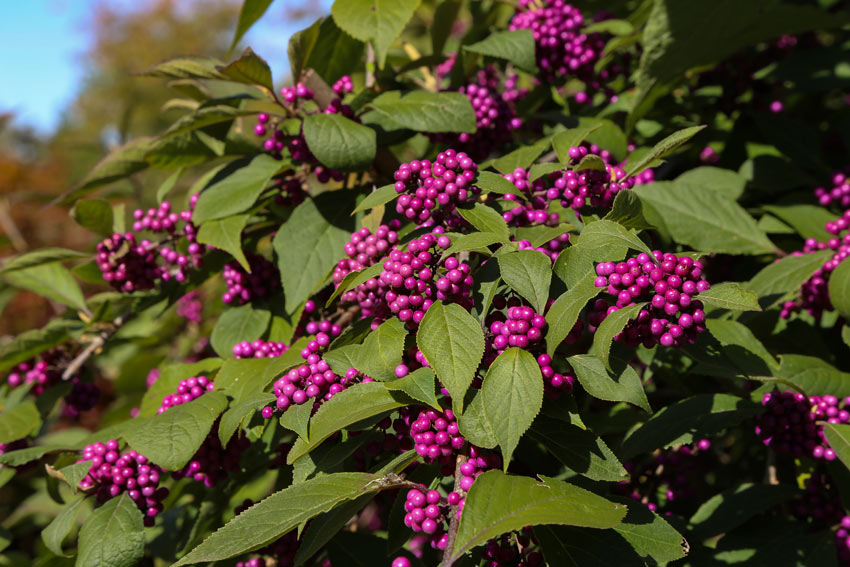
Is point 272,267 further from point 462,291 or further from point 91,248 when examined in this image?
point 91,248

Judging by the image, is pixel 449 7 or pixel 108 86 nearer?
pixel 449 7

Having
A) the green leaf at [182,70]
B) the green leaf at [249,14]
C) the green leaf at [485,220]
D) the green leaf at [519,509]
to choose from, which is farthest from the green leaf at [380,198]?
the green leaf at [249,14]

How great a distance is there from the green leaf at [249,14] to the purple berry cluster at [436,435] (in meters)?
1.51

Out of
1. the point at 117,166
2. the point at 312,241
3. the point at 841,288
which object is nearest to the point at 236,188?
the point at 312,241

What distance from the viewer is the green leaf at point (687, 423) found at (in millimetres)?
1699

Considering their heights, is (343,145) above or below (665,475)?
above

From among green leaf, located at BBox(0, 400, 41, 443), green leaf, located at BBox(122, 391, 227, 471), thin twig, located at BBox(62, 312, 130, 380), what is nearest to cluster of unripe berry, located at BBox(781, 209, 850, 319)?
green leaf, located at BBox(122, 391, 227, 471)

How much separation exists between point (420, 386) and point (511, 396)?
0.18 meters

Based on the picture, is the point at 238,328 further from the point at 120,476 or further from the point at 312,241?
the point at 120,476

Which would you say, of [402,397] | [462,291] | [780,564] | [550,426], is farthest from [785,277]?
[402,397]

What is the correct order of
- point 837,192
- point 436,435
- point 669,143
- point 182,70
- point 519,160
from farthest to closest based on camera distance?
point 837,192, point 182,70, point 519,160, point 669,143, point 436,435

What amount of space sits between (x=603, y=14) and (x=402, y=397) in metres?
2.26

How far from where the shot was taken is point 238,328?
88.1 inches

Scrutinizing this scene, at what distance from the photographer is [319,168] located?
2.16m
